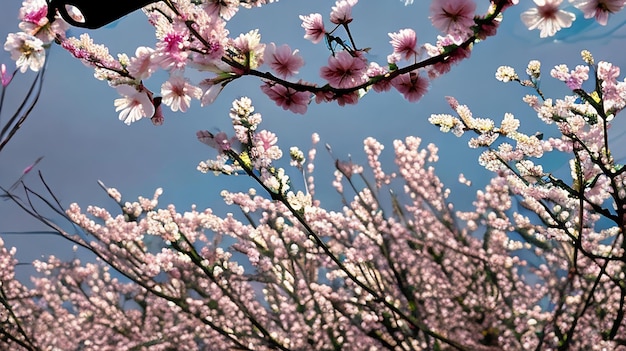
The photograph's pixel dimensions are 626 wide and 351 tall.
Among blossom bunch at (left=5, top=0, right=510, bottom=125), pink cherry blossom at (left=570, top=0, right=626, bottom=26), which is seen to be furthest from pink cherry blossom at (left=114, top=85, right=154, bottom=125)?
pink cherry blossom at (left=570, top=0, right=626, bottom=26)

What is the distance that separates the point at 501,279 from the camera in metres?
10.1

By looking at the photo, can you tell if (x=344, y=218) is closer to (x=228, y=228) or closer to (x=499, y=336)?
(x=228, y=228)

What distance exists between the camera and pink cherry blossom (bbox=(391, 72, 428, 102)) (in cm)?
202

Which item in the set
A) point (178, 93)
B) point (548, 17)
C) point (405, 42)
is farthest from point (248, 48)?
point (548, 17)

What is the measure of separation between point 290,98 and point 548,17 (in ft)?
3.37

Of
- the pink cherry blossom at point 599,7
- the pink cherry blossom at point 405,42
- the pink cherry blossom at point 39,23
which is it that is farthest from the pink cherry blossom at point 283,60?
the pink cherry blossom at point 599,7

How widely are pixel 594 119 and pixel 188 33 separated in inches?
132

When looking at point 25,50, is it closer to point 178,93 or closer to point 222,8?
point 178,93

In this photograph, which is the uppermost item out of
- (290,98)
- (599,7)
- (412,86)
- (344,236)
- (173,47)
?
(344,236)

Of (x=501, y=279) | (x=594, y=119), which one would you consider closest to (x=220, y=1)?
(x=594, y=119)

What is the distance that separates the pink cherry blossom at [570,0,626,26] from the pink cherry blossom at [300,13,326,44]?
908 mm

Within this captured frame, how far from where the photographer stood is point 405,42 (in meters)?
1.86

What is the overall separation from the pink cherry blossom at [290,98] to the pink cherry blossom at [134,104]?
497mm

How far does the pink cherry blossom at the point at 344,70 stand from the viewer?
1.76 metres
